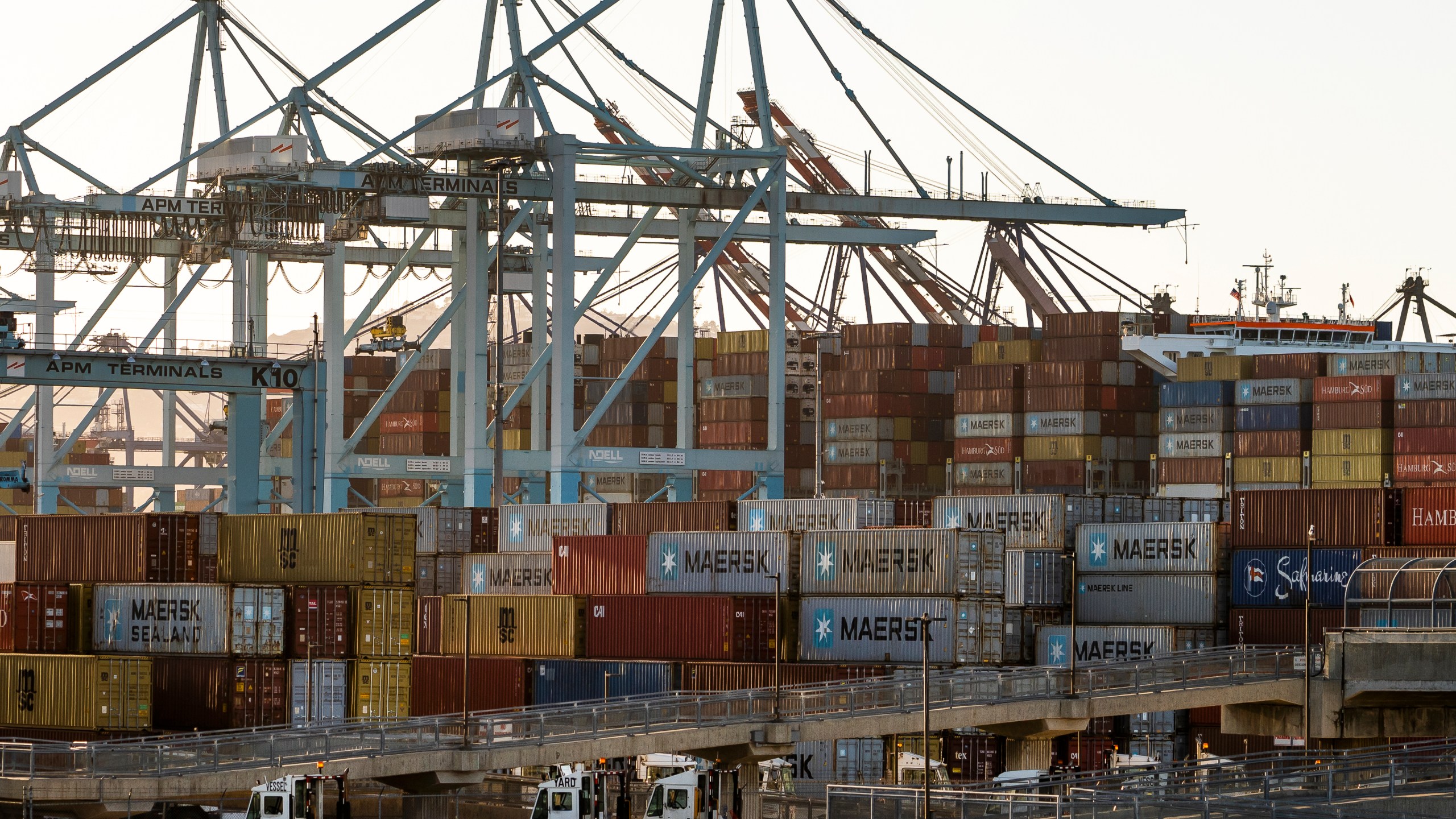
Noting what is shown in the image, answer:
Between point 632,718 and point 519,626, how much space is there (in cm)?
1303

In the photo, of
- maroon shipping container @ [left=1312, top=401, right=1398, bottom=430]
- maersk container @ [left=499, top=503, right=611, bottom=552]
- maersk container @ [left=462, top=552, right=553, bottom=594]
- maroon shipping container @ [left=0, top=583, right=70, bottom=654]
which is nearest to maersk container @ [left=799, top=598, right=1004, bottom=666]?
maersk container @ [left=462, top=552, right=553, bottom=594]

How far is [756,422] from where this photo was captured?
99375 millimetres

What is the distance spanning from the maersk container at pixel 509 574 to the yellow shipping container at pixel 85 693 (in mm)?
11840

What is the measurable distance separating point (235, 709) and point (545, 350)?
27659mm

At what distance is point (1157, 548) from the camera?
173 feet

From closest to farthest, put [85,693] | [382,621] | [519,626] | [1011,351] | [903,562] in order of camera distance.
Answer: [903,562]
[85,693]
[382,621]
[519,626]
[1011,351]

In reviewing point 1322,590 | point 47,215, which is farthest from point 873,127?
point 1322,590

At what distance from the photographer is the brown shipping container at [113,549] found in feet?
178

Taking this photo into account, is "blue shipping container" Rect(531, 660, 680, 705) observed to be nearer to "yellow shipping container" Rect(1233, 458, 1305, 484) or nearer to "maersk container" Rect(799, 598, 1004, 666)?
"maersk container" Rect(799, 598, 1004, 666)

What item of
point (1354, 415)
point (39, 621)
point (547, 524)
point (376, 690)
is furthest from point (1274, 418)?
point (39, 621)

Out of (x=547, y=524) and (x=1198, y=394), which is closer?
(x=547, y=524)

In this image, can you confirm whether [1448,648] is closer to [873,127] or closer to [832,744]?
Result: [832,744]

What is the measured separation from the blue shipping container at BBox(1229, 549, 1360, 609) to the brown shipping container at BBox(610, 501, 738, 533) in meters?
15.9

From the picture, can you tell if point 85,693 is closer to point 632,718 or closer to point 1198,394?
point 632,718
